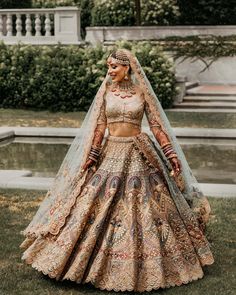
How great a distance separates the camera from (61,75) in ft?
54.7

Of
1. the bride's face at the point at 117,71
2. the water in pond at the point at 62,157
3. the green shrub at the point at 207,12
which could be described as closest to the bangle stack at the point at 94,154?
the bride's face at the point at 117,71

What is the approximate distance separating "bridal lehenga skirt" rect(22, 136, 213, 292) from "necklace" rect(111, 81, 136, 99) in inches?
15.2

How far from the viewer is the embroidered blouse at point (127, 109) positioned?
5621 mm

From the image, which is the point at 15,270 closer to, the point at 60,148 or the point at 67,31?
the point at 60,148

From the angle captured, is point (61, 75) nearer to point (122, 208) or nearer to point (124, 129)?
point (124, 129)

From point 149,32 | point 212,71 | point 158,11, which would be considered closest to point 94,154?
point 212,71

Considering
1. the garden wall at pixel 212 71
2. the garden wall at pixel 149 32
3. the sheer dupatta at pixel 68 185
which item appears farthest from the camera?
the garden wall at pixel 149 32

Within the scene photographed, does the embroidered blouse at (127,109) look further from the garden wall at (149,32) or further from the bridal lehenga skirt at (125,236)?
the garden wall at (149,32)

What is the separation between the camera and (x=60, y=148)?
1267 centimetres

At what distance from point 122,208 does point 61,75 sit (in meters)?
11.6

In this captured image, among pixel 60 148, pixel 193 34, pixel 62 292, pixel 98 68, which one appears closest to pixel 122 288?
pixel 62 292

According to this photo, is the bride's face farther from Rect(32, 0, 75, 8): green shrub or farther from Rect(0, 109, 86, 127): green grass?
Rect(32, 0, 75, 8): green shrub

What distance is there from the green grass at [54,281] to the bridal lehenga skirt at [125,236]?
129 mm

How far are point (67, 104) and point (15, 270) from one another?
11074 millimetres
